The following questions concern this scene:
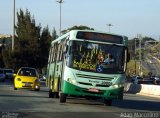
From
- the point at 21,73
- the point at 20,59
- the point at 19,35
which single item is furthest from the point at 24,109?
the point at 19,35

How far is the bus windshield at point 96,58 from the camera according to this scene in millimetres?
22672

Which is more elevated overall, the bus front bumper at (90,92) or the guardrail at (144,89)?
the bus front bumper at (90,92)

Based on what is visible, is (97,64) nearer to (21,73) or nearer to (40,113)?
(40,113)

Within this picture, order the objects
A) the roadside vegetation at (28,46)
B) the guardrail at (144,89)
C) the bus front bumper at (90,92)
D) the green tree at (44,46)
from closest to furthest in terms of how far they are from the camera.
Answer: the bus front bumper at (90,92) → the guardrail at (144,89) → the roadside vegetation at (28,46) → the green tree at (44,46)

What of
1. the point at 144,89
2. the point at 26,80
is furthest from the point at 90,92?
the point at 144,89

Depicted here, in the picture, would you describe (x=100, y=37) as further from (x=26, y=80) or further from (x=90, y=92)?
(x=26, y=80)

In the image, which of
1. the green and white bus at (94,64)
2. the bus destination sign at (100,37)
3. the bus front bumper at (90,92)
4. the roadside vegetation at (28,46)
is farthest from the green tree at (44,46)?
the bus front bumper at (90,92)

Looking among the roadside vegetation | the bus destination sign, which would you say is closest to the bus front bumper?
the bus destination sign

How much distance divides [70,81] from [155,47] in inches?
4607

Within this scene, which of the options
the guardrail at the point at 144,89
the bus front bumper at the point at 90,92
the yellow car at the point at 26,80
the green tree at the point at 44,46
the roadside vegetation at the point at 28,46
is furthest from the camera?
the green tree at the point at 44,46

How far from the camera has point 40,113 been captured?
18422mm

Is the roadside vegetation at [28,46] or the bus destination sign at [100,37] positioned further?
the roadside vegetation at [28,46]

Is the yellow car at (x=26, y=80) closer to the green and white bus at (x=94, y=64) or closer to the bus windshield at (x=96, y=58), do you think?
the green and white bus at (x=94, y=64)

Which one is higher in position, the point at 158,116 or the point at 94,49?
the point at 94,49
